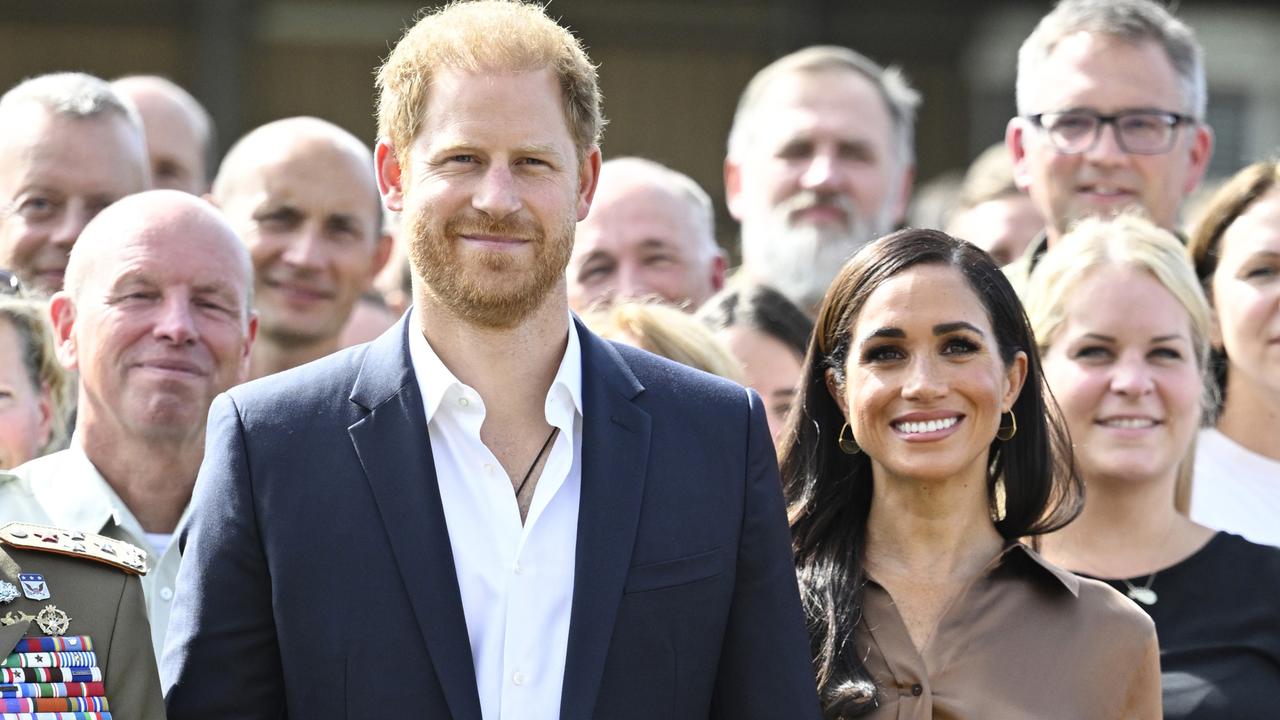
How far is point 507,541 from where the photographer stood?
285cm

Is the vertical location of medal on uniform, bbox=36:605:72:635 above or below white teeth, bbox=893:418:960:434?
below

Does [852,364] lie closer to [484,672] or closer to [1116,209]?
[484,672]

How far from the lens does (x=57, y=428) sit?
13.9ft

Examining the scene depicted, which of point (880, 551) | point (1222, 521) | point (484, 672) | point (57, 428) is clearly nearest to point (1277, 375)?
point (1222, 521)

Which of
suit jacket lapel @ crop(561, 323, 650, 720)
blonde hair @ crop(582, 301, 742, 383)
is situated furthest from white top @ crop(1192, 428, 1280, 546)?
suit jacket lapel @ crop(561, 323, 650, 720)

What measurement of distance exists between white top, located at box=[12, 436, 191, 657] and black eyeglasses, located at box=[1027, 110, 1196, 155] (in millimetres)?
2598

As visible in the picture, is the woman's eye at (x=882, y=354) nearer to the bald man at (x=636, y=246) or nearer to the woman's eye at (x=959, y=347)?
the woman's eye at (x=959, y=347)

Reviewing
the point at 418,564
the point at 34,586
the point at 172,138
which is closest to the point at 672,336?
the point at 418,564

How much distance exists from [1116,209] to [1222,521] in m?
0.90

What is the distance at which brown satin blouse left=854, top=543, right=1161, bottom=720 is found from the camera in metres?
3.18

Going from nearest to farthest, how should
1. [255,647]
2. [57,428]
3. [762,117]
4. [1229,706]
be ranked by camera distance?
[255,647]
[1229,706]
[57,428]
[762,117]

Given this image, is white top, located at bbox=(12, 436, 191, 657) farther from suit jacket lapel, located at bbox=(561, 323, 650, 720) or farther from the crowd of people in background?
suit jacket lapel, located at bbox=(561, 323, 650, 720)

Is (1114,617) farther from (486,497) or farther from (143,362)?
(143,362)

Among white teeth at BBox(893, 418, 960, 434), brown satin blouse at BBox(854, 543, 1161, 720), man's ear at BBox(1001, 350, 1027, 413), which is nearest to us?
brown satin blouse at BBox(854, 543, 1161, 720)
